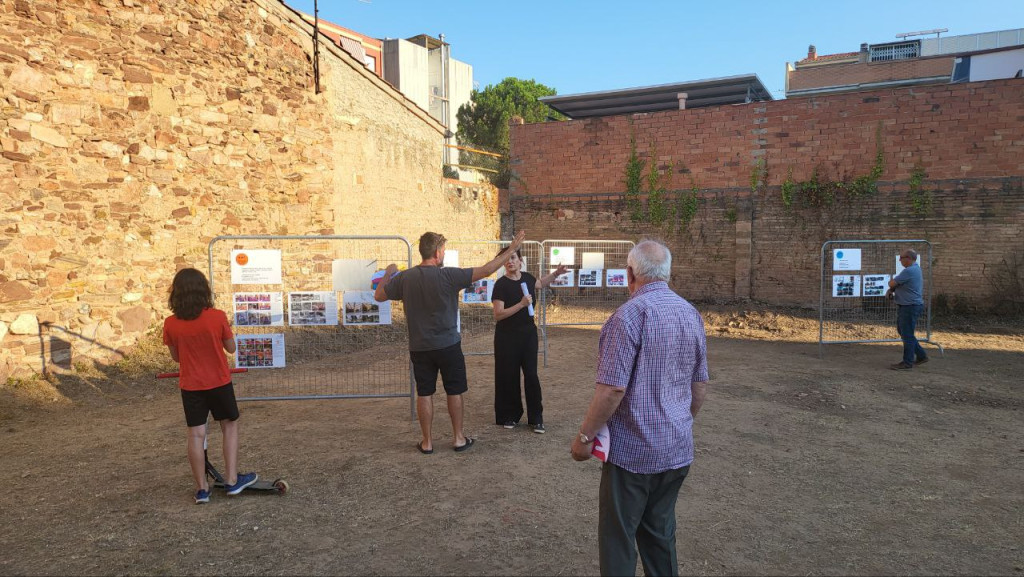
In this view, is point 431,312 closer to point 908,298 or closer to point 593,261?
point 593,261

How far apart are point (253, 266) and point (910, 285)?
8.95 meters

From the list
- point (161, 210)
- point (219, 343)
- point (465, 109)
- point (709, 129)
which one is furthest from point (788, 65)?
point (219, 343)

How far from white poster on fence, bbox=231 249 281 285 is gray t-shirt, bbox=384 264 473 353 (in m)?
1.89

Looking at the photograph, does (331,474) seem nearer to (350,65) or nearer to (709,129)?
(350,65)

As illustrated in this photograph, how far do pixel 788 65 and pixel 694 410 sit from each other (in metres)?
34.8

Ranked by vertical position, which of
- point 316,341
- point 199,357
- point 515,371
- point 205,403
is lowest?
point 316,341

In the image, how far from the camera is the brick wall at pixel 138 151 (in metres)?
6.97

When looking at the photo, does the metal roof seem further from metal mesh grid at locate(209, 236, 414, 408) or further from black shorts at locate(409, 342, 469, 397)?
black shorts at locate(409, 342, 469, 397)

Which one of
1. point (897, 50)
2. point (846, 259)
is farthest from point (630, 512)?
point (897, 50)

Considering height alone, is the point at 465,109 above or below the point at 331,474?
above

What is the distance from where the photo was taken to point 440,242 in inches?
195

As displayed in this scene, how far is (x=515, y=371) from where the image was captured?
5945mm

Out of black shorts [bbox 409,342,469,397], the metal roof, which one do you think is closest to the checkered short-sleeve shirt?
black shorts [bbox 409,342,469,397]

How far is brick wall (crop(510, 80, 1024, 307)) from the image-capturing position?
12.5 m
